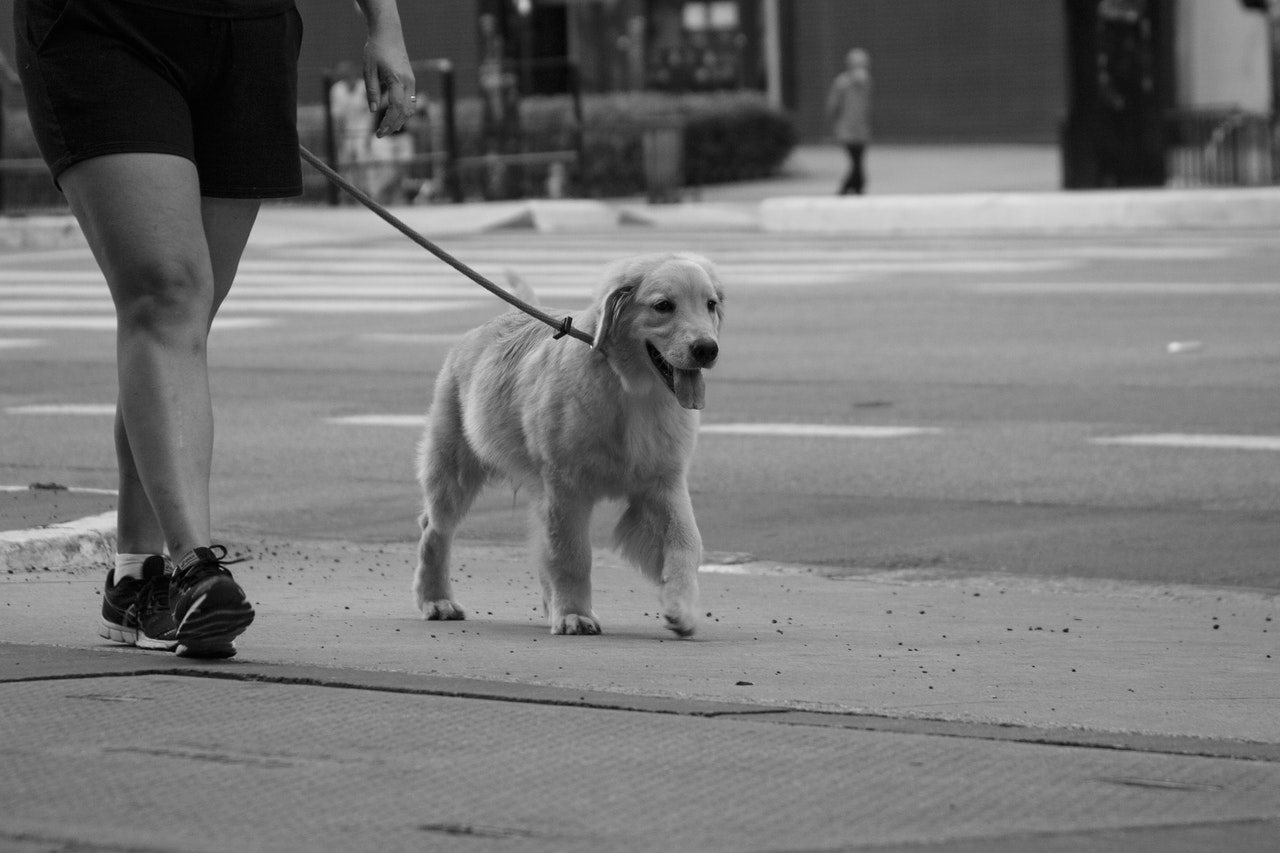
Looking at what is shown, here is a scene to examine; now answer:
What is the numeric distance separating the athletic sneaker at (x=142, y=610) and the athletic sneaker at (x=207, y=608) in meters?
0.17

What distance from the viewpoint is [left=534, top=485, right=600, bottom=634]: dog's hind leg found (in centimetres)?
604

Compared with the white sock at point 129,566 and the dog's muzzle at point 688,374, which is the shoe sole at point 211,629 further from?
the dog's muzzle at point 688,374

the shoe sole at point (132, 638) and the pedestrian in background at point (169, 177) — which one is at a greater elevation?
the pedestrian in background at point (169, 177)

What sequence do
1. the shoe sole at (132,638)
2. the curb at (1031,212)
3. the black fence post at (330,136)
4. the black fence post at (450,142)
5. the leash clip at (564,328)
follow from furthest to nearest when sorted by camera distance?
1. the black fence post at (450,142)
2. the black fence post at (330,136)
3. the curb at (1031,212)
4. the leash clip at (564,328)
5. the shoe sole at (132,638)

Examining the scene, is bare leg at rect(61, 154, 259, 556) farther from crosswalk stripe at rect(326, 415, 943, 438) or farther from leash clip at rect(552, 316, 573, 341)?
crosswalk stripe at rect(326, 415, 943, 438)

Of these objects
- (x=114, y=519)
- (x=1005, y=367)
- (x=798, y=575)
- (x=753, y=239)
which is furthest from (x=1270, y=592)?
(x=753, y=239)

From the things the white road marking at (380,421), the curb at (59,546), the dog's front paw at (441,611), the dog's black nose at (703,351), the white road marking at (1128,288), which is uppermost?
the dog's black nose at (703,351)

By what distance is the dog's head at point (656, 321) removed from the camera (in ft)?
19.6

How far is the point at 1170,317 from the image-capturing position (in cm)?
1547

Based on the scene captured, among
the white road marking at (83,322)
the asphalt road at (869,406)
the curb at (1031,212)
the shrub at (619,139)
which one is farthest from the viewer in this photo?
the shrub at (619,139)

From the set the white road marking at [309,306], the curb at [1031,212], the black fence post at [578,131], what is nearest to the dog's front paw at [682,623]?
the white road marking at [309,306]

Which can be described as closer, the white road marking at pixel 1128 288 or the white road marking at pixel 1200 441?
the white road marking at pixel 1200 441

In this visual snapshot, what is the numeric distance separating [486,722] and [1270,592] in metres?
3.68

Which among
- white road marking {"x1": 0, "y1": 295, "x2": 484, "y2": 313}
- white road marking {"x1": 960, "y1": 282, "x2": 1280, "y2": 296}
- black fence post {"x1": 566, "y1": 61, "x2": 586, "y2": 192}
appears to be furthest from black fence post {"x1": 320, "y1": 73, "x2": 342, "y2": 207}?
white road marking {"x1": 960, "y1": 282, "x2": 1280, "y2": 296}
